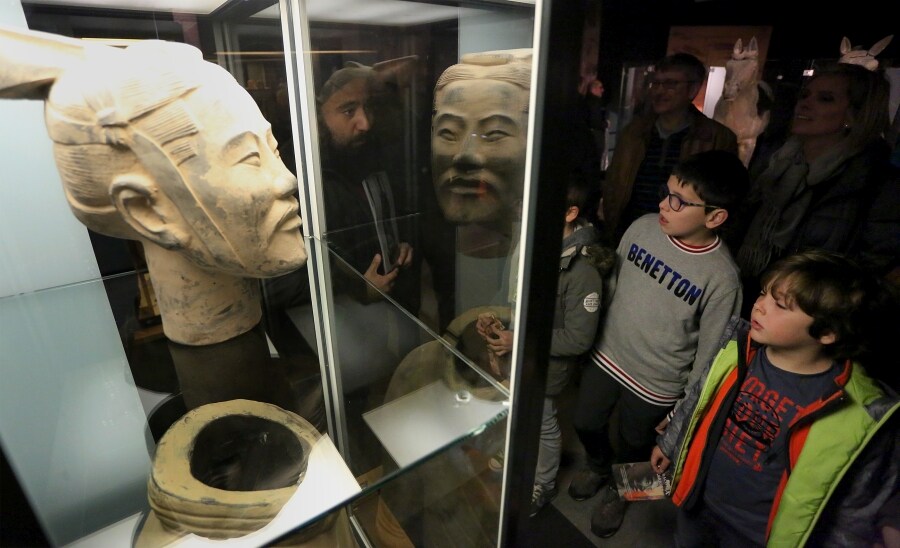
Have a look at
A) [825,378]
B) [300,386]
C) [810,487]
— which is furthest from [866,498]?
[300,386]

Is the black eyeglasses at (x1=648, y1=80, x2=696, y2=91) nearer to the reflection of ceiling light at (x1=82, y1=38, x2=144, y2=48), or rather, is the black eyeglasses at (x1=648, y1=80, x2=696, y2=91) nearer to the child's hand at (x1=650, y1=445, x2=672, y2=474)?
the child's hand at (x1=650, y1=445, x2=672, y2=474)

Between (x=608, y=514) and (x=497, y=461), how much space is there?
0.85 m

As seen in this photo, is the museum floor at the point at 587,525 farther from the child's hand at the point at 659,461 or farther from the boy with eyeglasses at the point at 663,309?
the child's hand at the point at 659,461

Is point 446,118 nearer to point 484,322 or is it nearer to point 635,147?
point 484,322

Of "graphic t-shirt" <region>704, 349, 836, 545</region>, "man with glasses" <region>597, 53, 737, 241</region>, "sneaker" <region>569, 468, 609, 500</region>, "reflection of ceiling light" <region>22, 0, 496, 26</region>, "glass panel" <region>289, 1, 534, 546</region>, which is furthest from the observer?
"sneaker" <region>569, 468, 609, 500</region>

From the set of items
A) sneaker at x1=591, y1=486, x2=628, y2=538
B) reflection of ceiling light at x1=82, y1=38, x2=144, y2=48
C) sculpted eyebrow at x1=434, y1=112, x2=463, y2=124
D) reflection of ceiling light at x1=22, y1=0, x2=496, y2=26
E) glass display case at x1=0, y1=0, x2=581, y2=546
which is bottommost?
sneaker at x1=591, y1=486, x2=628, y2=538

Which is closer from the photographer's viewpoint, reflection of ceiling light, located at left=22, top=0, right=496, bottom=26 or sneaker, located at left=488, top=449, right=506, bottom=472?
sneaker, located at left=488, top=449, right=506, bottom=472

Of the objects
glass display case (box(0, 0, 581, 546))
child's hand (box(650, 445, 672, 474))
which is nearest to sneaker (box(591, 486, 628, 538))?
child's hand (box(650, 445, 672, 474))

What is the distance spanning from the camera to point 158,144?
2.06 ft

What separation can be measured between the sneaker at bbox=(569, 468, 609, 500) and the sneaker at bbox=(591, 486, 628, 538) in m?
0.04

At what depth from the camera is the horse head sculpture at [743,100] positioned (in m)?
1.12

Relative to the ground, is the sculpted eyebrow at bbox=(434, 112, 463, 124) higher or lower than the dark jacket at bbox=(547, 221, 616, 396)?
higher

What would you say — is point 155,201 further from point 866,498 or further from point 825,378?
point 866,498

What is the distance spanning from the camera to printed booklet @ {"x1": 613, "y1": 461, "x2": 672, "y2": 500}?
1168 mm
